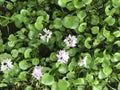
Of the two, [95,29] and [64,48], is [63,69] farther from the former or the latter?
[95,29]

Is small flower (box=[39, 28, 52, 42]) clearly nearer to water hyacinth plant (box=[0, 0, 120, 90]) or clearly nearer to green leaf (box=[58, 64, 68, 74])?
water hyacinth plant (box=[0, 0, 120, 90])

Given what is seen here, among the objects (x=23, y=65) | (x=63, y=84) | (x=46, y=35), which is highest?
(x=46, y=35)

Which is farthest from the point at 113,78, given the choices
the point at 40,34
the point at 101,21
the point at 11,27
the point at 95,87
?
the point at 11,27

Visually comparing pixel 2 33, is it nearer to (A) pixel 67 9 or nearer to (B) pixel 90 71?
(A) pixel 67 9

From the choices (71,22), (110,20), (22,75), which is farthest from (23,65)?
(110,20)

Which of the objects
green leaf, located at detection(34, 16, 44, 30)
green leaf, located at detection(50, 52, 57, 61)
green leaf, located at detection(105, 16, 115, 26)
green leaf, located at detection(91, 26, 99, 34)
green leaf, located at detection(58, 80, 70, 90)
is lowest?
green leaf, located at detection(58, 80, 70, 90)

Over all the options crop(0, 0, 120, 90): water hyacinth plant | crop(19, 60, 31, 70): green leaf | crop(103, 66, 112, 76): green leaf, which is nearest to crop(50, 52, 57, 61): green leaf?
crop(0, 0, 120, 90): water hyacinth plant

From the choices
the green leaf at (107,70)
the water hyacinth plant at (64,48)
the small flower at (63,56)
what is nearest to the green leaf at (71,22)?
the water hyacinth plant at (64,48)
